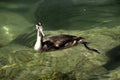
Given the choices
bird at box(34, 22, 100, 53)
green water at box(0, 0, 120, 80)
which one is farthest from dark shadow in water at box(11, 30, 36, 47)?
bird at box(34, 22, 100, 53)

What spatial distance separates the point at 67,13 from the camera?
430 inches

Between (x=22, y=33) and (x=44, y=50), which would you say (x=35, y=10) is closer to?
(x=22, y=33)

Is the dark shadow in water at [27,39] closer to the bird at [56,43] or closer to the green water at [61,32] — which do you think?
the green water at [61,32]

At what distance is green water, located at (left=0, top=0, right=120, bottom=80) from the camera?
6914 mm

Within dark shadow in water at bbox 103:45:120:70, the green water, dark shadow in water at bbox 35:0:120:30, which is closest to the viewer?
the green water

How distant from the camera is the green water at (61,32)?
6.91 metres

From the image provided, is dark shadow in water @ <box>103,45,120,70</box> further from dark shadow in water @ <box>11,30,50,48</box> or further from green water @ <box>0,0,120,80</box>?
dark shadow in water @ <box>11,30,50,48</box>

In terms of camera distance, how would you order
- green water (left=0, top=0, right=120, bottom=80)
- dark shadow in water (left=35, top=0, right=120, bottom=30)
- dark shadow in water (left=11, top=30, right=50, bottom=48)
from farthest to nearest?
dark shadow in water (left=35, top=0, right=120, bottom=30) < dark shadow in water (left=11, top=30, right=50, bottom=48) < green water (left=0, top=0, right=120, bottom=80)

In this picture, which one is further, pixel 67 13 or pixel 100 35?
pixel 67 13

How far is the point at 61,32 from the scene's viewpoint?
9742mm

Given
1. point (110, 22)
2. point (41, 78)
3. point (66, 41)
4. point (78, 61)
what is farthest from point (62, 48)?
point (110, 22)

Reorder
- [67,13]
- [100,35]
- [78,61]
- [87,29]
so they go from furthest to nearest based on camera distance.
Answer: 1. [67,13]
2. [87,29]
3. [100,35]
4. [78,61]

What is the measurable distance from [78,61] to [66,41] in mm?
915

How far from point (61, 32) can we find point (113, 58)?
Answer: 2.54 metres
